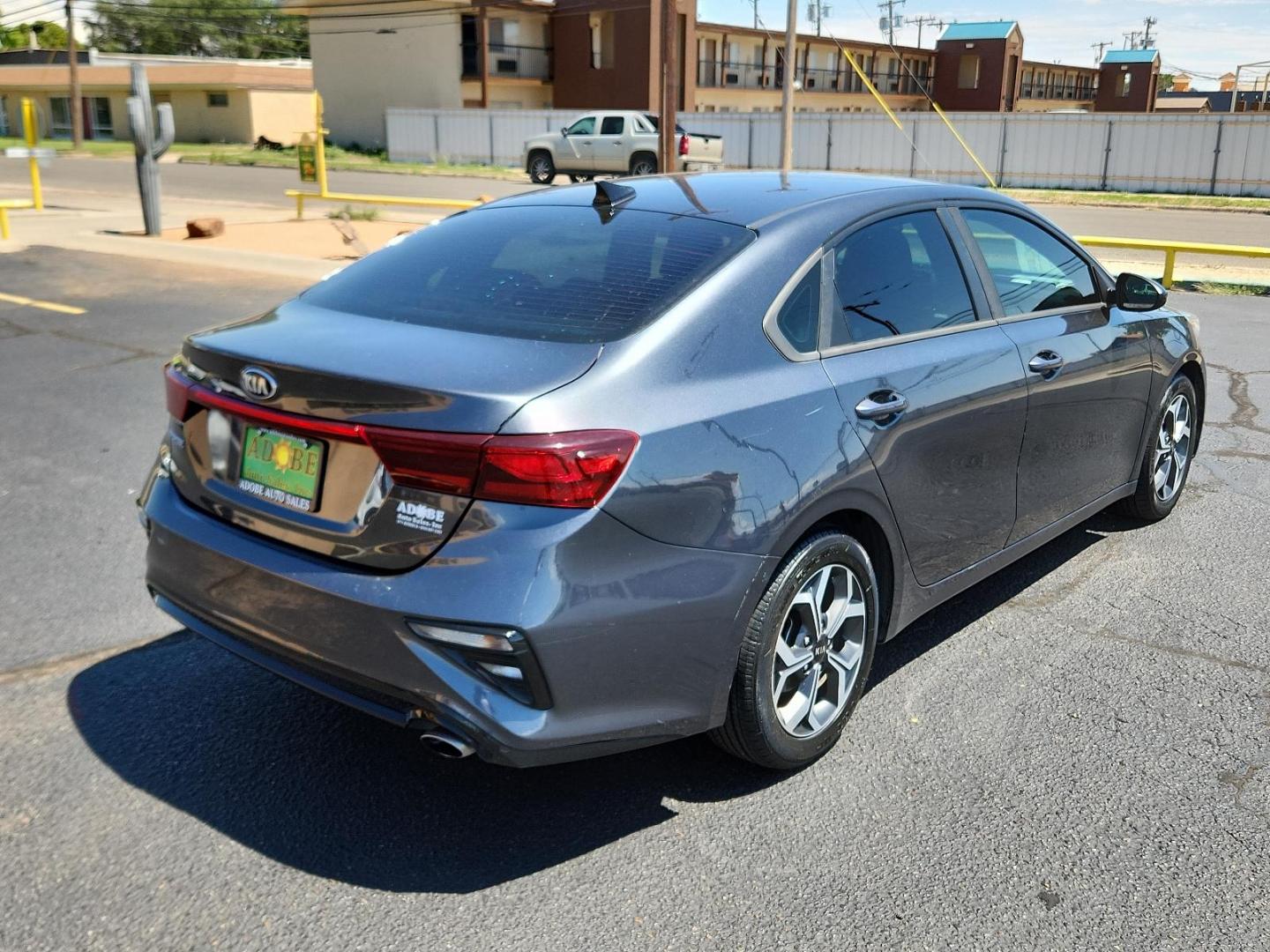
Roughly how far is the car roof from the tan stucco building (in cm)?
5784

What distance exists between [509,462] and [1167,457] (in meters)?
4.04

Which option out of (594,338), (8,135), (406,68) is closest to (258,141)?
(406,68)

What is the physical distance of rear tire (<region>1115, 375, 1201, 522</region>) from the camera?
5367 millimetres

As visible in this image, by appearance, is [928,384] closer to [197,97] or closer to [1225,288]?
[1225,288]

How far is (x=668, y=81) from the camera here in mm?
17984

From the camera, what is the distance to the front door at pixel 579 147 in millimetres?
32875

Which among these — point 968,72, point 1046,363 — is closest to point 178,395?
point 1046,363

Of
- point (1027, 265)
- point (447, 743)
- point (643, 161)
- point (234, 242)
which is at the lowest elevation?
point (234, 242)

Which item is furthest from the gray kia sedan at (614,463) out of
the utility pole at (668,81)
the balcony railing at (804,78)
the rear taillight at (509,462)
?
A: the balcony railing at (804,78)

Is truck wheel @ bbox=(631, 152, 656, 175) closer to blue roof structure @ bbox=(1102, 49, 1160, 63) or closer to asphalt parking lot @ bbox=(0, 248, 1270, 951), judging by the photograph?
asphalt parking lot @ bbox=(0, 248, 1270, 951)

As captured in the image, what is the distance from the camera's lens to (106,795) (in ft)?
10.7

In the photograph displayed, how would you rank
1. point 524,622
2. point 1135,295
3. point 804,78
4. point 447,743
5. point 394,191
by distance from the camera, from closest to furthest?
point 524,622, point 447,743, point 1135,295, point 394,191, point 804,78

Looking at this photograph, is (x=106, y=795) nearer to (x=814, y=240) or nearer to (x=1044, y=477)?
(x=814, y=240)

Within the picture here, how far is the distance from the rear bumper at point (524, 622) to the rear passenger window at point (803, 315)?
700 millimetres
